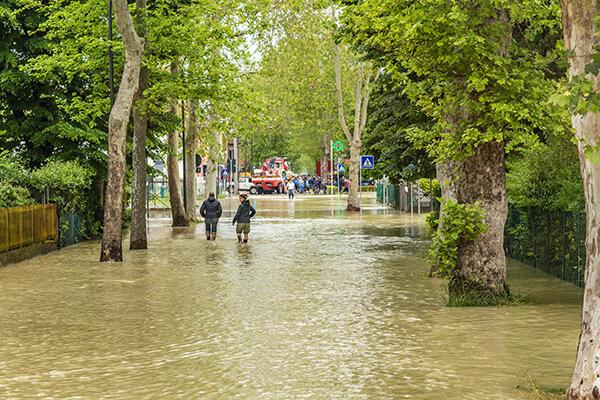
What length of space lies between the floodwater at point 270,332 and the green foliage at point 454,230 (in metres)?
0.69

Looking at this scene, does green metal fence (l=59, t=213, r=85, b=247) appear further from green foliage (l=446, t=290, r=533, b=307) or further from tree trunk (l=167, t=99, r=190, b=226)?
green foliage (l=446, t=290, r=533, b=307)

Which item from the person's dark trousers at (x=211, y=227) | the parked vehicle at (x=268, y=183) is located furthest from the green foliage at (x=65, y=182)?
the parked vehicle at (x=268, y=183)

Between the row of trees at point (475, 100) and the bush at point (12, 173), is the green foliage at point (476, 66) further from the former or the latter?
the bush at point (12, 173)

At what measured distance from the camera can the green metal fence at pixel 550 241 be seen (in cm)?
1894

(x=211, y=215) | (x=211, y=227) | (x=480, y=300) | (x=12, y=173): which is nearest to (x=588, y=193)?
(x=480, y=300)

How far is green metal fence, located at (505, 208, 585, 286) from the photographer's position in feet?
62.1

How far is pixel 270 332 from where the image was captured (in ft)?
44.4

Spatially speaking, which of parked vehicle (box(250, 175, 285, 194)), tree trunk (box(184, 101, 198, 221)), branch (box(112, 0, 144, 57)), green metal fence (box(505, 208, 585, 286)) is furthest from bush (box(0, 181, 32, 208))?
parked vehicle (box(250, 175, 285, 194))

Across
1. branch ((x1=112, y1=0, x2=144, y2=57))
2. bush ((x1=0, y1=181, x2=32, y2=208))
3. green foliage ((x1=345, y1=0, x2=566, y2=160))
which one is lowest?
bush ((x1=0, y1=181, x2=32, y2=208))

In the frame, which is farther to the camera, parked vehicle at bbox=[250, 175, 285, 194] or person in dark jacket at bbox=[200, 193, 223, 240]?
parked vehicle at bbox=[250, 175, 285, 194]

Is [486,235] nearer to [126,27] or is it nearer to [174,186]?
[126,27]

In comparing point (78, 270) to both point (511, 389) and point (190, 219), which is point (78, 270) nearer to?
point (511, 389)

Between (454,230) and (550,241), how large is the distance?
5387 mm

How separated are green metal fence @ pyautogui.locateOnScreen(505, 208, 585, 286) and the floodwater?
1.28 ft
